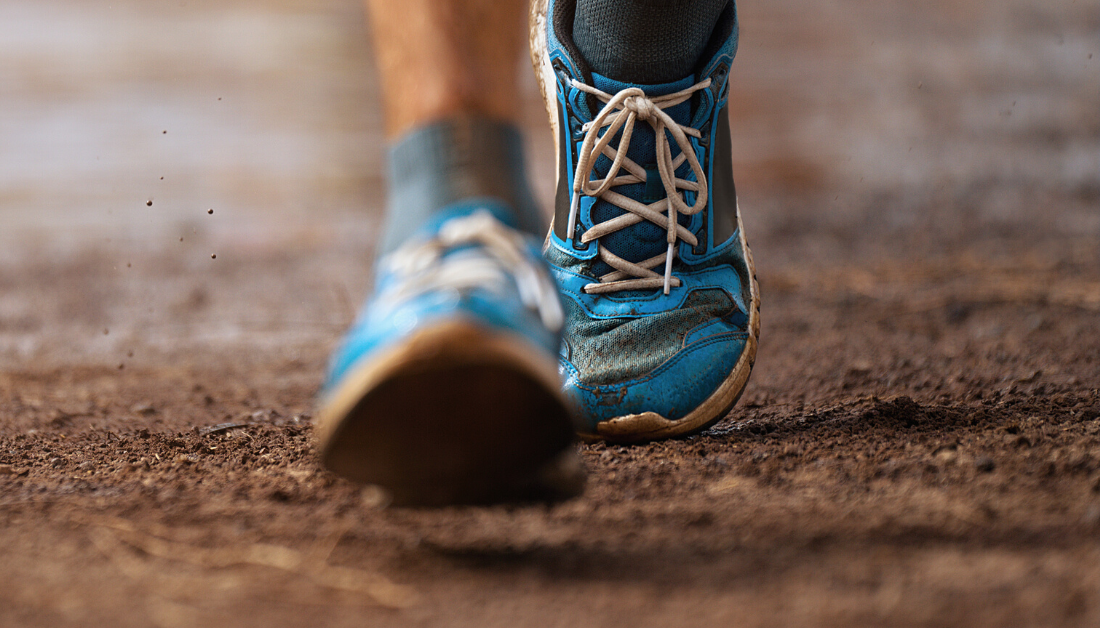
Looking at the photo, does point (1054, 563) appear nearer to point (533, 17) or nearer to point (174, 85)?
point (533, 17)

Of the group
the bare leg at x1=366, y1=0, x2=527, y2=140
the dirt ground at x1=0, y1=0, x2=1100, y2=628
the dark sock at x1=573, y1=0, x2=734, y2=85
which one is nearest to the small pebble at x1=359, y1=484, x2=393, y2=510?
the dirt ground at x1=0, y1=0, x2=1100, y2=628

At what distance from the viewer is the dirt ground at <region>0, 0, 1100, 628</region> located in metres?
0.63

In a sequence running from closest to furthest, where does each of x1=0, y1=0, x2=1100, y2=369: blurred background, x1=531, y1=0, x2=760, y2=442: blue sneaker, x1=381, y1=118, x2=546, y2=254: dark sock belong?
x1=381, y1=118, x2=546, y2=254: dark sock
x1=531, y1=0, x2=760, y2=442: blue sneaker
x1=0, y1=0, x2=1100, y2=369: blurred background

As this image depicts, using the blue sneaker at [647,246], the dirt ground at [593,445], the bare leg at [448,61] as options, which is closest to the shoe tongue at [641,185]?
the blue sneaker at [647,246]

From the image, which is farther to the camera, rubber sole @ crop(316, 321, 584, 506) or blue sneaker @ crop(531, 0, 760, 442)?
blue sneaker @ crop(531, 0, 760, 442)

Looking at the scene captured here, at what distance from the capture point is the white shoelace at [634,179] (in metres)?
1.10

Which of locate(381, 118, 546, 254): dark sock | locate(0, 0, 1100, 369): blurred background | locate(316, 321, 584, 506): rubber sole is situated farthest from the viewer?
locate(0, 0, 1100, 369): blurred background

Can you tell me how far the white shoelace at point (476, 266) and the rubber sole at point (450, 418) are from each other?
0.07 meters

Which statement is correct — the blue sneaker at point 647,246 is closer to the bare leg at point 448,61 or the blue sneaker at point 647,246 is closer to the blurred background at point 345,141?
the bare leg at point 448,61

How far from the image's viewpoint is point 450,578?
0.65 metres

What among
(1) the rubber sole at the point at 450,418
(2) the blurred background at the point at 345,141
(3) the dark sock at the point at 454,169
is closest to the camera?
(1) the rubber sole at the point at 450,418

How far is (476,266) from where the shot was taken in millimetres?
688

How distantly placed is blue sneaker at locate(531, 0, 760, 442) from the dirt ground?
8 cm

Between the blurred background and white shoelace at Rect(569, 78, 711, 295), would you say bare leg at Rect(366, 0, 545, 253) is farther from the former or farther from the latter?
the blurred background
